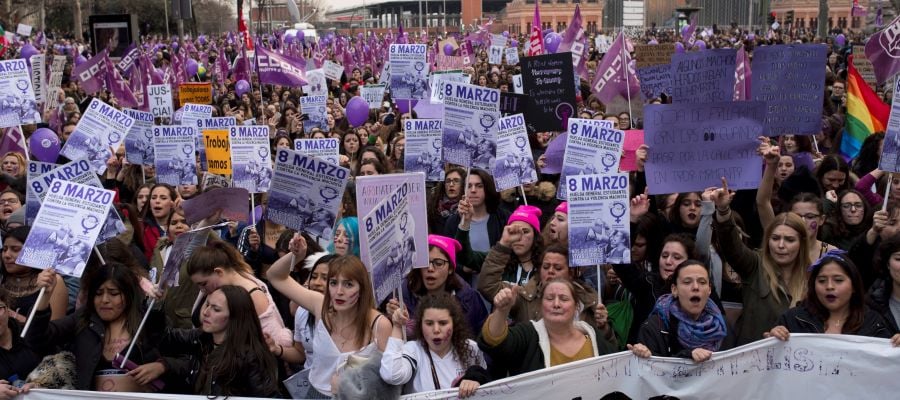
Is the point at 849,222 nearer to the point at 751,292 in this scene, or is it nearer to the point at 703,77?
the point at 703,77

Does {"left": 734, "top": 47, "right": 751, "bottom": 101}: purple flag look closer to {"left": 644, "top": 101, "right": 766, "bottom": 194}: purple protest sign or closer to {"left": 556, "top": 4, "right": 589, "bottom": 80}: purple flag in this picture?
{"left": 644, "top": 101, "right": 766, "bottom": 194}: purple protest sign

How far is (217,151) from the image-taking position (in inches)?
410

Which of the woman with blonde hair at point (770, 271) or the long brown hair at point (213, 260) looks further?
the long brown hair at point (213, 260)

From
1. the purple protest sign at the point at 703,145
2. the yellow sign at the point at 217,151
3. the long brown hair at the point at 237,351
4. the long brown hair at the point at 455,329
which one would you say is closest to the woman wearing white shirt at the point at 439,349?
the long brown hair at the point at 455,329

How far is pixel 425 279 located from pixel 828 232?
8.99 ft

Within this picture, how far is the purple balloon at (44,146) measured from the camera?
12.8 m

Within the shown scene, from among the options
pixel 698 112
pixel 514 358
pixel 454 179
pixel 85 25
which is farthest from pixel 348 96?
pixel 85 25

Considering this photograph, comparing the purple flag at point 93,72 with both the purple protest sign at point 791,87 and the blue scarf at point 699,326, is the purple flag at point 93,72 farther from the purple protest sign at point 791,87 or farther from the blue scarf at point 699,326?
the blue scarf at point 699,326

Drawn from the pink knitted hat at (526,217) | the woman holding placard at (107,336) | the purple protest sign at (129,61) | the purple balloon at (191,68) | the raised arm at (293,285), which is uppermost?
the purple protest sign at (129,61)

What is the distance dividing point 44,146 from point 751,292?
9094mm

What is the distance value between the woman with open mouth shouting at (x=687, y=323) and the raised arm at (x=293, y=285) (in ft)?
4.99

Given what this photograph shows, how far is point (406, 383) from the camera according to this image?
4996 mm

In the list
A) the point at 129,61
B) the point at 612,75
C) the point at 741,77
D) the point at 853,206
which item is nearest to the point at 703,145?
the point at 853,206

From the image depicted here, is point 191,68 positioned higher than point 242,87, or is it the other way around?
→ point 191,68
